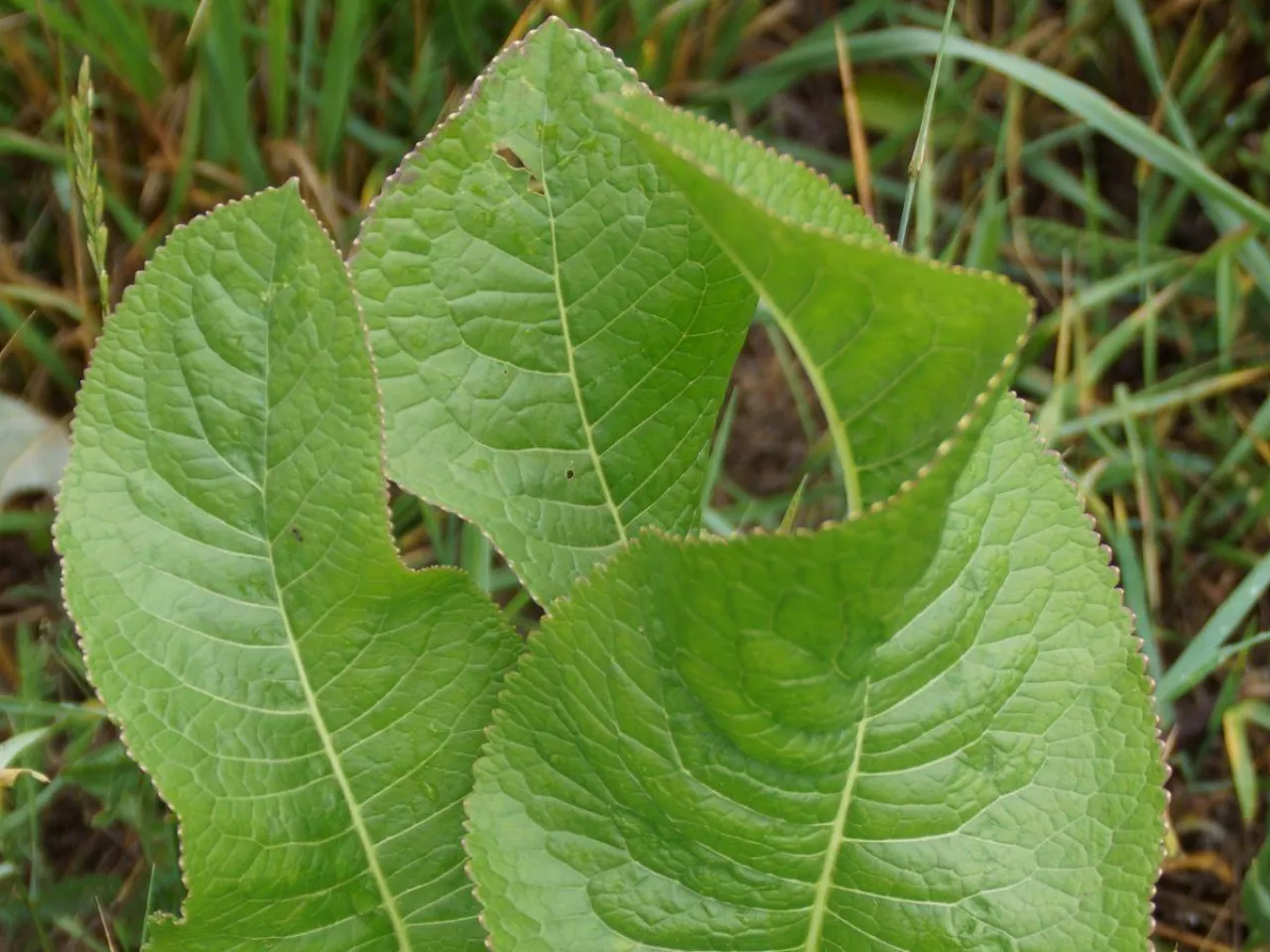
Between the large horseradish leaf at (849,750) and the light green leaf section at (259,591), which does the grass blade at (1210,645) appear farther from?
the light green leaf section at (259,591)

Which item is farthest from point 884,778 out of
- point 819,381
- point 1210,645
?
point 1210,645

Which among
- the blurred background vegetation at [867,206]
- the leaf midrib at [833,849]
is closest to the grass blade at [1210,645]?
the blurred background vegetation at [867,206]

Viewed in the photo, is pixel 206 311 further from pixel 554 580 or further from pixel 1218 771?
pixel 1218 771

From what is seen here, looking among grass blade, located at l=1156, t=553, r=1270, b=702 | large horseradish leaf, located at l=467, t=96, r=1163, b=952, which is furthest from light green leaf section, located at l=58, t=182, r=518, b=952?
grass blade, located at l=1156, t=553, r=1270, b=702

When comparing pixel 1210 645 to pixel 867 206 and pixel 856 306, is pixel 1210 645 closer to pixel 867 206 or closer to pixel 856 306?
pixel 867 206

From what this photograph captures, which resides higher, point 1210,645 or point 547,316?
point 547,316

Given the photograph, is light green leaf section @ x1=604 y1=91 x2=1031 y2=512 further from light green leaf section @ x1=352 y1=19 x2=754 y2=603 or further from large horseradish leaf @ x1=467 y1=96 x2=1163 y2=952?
light green leaf section @ x1=352 y1=19 x2=754 y2=603
